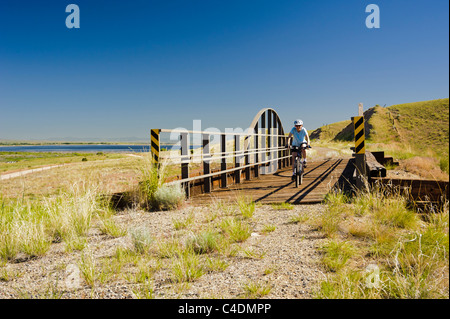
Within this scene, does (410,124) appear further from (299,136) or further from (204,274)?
(204,274)

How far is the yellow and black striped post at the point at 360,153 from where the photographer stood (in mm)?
5984

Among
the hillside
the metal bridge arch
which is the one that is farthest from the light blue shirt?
the hillside

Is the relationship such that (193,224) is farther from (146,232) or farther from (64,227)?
(64,227)

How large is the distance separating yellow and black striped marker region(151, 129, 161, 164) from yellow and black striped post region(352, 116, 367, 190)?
13.7 feet

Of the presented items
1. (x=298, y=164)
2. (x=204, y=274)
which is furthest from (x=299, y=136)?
(x=204, y=274)

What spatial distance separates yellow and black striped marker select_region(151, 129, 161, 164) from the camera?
5941 millimetres

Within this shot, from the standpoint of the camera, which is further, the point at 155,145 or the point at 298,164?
the point at 298,164

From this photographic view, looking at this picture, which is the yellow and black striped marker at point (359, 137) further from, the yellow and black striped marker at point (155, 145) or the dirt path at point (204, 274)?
the yellow and black striped marker at point (155, 145)

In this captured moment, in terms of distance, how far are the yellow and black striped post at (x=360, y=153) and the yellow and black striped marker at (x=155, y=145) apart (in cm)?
416

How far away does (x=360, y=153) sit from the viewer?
614cm

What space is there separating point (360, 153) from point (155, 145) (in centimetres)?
433

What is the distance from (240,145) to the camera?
9141 mm

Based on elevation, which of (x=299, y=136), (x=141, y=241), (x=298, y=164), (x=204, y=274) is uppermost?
(x=299, y=136)
